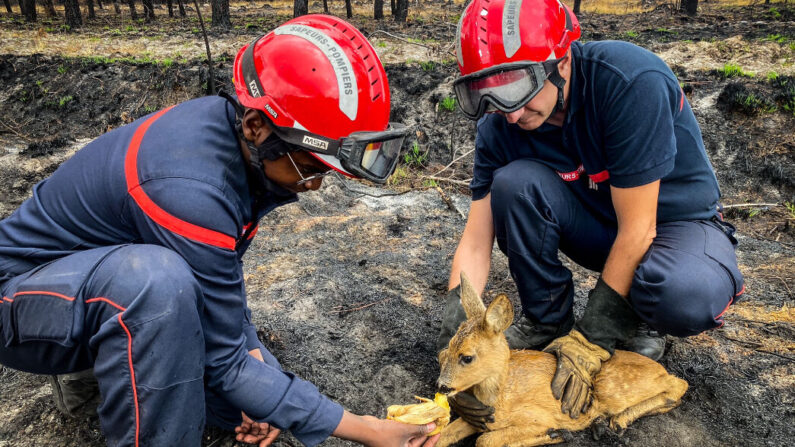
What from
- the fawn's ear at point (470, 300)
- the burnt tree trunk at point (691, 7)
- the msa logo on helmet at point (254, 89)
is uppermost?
the burnt tree trunk at point (691, 7)

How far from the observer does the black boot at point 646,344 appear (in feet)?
9.10

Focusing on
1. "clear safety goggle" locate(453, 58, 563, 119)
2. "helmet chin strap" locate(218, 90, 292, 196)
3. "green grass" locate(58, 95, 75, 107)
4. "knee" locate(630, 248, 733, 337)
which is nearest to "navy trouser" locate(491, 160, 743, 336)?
"knee" locate(630, 248, 733, 337)

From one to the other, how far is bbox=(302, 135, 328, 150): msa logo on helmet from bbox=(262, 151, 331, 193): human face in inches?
4.0

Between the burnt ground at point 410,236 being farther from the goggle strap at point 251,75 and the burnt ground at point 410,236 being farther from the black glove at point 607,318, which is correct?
the goggle strap at point 251,75

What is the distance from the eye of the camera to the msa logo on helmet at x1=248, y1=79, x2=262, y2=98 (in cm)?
192

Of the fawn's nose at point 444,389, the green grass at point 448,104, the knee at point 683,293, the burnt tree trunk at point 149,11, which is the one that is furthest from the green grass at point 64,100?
the burnt tree trunk at point 149,11

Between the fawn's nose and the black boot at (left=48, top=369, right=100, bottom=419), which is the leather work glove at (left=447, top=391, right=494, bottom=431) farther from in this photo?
the black boot at (left=48, top=369, right=100, bottom=419)

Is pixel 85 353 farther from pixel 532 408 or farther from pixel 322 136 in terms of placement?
pixel 532 408

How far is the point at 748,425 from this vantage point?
2.37m

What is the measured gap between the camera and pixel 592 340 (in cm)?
247

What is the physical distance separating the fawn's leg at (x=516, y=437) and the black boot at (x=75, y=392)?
1.80 m

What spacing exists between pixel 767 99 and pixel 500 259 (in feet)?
15.0

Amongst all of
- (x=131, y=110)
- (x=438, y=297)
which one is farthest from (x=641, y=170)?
(x=131, y=110)

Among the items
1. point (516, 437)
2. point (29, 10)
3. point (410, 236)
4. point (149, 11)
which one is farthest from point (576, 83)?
point (29, 10)
